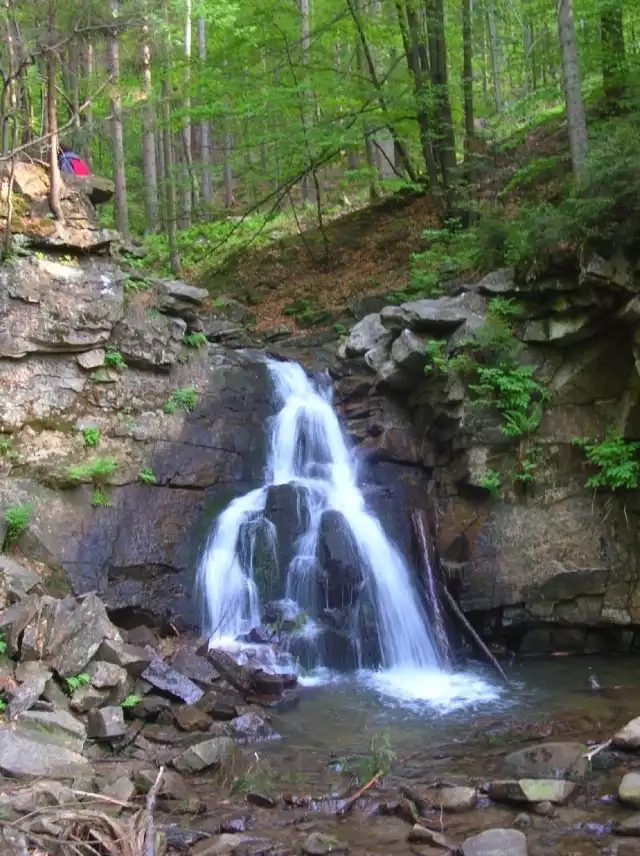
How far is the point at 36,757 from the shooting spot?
5.71 meters

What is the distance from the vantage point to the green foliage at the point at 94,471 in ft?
31.9

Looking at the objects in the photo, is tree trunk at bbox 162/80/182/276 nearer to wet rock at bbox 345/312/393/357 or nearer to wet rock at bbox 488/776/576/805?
wet rock at bbox 345/312/393/357

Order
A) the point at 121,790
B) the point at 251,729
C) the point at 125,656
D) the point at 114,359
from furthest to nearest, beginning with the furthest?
the point at 114,359 → the point at 125,656 → the point at 251,729 → the point at 121,790

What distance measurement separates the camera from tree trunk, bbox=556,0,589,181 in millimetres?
10641

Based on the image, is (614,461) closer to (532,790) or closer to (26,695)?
(532,790)

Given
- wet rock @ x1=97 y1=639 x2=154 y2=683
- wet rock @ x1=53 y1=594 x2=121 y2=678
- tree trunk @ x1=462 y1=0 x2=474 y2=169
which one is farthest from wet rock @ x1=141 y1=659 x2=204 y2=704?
tree trunk @ x1=462 y1=0 x2=474 y2=169

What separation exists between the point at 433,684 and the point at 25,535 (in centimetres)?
546

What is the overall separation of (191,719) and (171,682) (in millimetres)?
640

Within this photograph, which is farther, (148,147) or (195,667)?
(148,147)

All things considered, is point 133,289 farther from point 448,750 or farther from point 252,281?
point 448,750

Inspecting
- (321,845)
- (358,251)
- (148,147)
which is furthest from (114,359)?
(148,147)

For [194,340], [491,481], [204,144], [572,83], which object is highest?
[204,144]

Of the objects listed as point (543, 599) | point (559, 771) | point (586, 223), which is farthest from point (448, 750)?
point (586, 223)

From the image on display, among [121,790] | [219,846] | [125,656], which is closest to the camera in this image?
[219,846]
